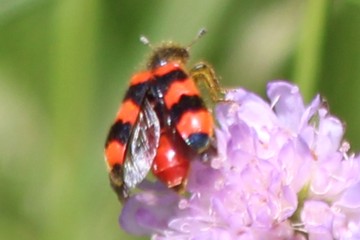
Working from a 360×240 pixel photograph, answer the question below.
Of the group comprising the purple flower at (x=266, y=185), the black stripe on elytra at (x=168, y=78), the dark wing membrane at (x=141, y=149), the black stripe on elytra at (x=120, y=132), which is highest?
the black stripe on elytra at (x=168, y=78)

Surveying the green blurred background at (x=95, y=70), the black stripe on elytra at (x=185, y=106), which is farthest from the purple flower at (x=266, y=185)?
the green blurred background at (x=95, y=70)

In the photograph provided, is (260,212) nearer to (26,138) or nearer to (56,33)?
(56,33)

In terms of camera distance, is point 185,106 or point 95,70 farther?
point 95,70

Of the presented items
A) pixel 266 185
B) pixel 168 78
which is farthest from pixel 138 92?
pixel 266 185

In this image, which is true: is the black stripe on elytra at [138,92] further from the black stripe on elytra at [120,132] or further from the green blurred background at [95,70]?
the green blurred background at [95,70]

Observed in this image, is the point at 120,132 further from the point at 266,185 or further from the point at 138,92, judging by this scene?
the point at 266,185
